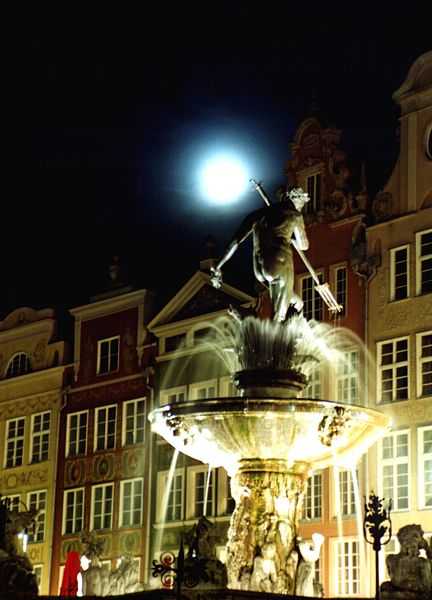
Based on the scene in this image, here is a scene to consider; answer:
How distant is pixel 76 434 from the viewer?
45375mm

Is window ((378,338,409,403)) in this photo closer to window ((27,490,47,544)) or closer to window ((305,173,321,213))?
window ((305,173,321,213))

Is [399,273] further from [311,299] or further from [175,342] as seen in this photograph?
[175,342]

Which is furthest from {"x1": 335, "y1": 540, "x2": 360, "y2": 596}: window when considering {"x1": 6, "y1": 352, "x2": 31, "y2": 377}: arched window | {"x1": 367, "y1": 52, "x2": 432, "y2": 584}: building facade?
{"x1": 6, "y1": 352, "x2": 31, "y2": 377}: arched window

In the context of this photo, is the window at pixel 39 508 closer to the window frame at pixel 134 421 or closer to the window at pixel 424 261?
the window frame at pixel 134 421

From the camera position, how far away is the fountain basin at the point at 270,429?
21438 millimetres

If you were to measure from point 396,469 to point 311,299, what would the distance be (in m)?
5.44

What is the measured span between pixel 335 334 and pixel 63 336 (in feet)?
43.5

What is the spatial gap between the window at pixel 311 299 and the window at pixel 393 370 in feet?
7.85

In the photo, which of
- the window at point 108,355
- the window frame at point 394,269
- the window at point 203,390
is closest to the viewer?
the window frame at point 394,269

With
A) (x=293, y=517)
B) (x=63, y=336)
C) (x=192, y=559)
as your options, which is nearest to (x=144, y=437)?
(x=63, y=336)

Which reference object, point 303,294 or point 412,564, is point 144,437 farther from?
point 412,564

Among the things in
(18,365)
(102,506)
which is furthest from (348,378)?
(18,365)

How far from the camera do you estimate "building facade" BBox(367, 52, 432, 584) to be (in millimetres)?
34438

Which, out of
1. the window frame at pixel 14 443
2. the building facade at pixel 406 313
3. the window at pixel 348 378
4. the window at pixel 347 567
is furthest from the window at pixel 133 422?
the building facade at pixel 406 313
